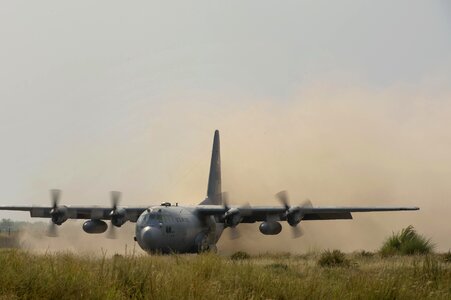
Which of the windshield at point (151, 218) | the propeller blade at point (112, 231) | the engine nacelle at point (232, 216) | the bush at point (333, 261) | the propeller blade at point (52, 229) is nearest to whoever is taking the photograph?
the bush at point (333, 261)

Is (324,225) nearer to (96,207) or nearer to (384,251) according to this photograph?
(96,207)

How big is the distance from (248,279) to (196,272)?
125 centimetres

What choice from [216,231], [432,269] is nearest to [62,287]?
[432,269]

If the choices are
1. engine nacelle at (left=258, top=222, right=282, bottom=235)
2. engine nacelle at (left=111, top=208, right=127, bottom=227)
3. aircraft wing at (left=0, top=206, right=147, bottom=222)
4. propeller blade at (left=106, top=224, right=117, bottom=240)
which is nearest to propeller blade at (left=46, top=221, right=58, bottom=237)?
aircraft wing at (left=0, top=206, right=147, bottom=222)

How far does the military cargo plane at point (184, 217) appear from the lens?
40156 mm

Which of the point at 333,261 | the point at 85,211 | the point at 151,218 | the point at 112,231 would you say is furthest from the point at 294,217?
the point at 333,261

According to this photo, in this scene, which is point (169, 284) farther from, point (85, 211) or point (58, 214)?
point (85, 211)

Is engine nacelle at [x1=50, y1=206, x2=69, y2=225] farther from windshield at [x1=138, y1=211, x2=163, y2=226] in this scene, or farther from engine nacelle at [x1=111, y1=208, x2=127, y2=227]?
windshield at [x1=138, y1=211, x2=163, y2=226]

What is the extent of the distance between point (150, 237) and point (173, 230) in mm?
2315

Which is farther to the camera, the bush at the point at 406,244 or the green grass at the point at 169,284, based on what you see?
the bush at the point at 406,244

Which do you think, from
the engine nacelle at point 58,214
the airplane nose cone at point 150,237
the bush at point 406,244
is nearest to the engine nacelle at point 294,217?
the bush at point 406,244

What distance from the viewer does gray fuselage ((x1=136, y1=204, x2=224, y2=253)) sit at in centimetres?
3941

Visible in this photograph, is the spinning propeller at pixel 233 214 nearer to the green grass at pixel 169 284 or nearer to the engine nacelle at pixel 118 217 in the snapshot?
the engine nacelle at pixel 118 217

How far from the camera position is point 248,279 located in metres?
15.0
